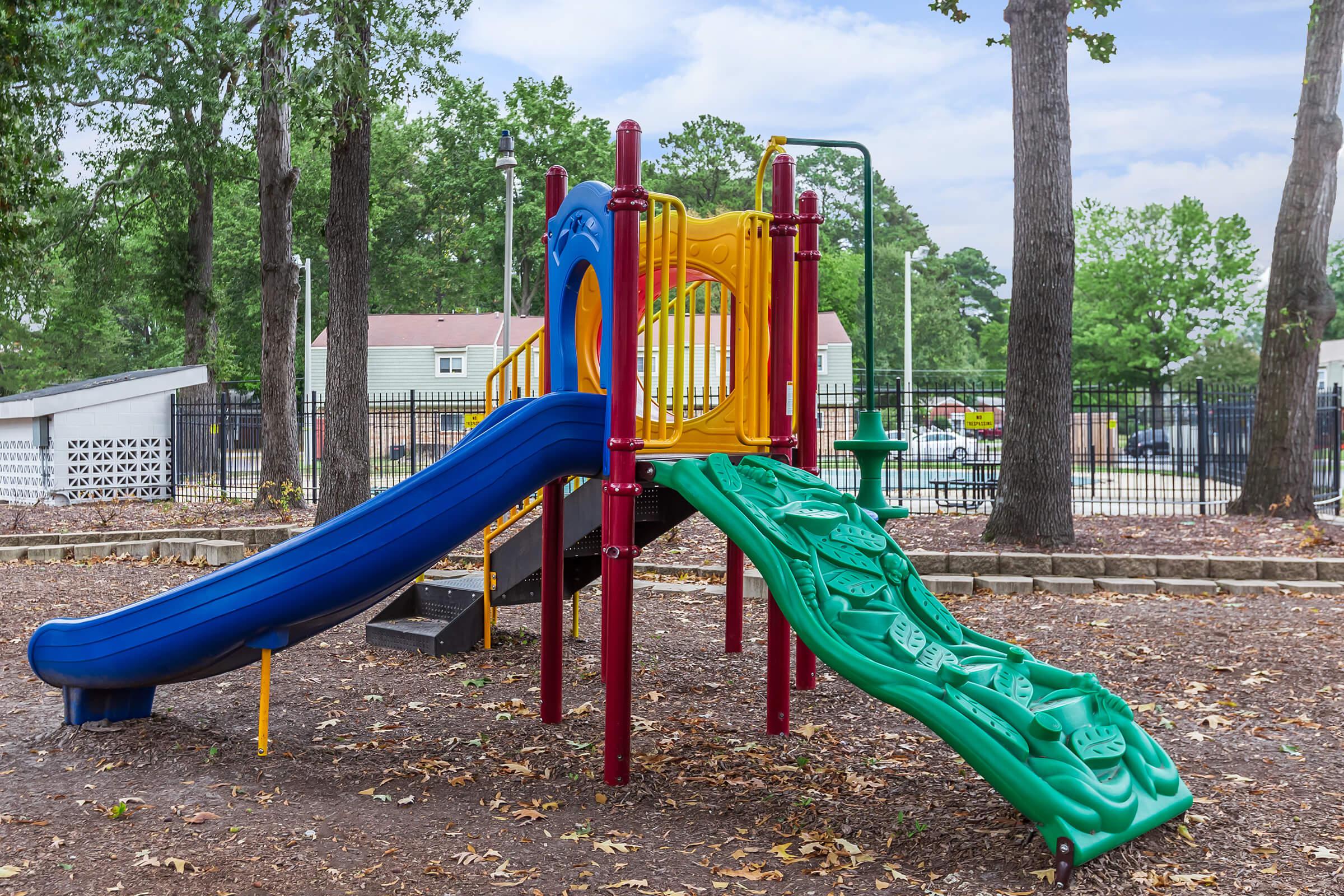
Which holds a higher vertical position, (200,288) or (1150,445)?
(200,288)

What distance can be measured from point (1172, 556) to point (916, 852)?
730cm

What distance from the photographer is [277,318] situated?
16.0 meters

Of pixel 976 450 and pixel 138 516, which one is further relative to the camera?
pixel 976 450

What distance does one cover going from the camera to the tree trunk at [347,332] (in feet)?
38.4

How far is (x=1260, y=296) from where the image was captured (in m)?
42.6

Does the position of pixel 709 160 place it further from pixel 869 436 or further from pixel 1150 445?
pixel 869 436

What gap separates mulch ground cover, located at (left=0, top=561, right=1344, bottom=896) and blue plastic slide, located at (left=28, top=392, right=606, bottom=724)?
0.57 metres

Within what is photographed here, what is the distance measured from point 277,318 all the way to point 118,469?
489 centimetres

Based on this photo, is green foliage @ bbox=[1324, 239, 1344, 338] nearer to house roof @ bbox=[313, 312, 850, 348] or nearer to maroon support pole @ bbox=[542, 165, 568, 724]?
house roof @ bbox=[313, 312, 850, 348]

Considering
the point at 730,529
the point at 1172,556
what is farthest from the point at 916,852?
the point at 1172,556

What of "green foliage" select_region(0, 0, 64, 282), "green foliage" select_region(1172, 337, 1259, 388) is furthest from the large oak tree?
"green foliage" select_region(1172, 337, 1259, 388)

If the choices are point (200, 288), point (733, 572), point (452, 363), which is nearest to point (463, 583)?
point (733, 572)

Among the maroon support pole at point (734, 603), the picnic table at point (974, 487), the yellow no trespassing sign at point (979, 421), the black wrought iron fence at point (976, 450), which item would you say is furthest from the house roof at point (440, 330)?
the maroon support pole at point (734, 603)

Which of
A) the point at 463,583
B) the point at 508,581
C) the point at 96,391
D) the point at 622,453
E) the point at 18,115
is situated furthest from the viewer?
the point at 96,391
